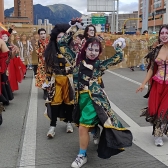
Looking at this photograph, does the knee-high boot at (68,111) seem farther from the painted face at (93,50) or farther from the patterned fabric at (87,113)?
the painted face at (93,50)

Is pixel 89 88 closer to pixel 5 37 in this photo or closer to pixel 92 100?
pixel 92 100

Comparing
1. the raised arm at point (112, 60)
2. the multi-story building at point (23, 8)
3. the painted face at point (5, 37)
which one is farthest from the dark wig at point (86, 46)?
the multi-story building at point (23, 8)

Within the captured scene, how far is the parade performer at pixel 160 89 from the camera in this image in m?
4.64

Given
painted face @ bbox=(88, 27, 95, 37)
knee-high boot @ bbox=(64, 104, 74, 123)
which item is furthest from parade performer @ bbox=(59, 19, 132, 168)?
painted face @ bbox=(88, 27, 95, 37)

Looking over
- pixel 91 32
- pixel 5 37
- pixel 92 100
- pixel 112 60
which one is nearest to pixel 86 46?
pixel 112 60

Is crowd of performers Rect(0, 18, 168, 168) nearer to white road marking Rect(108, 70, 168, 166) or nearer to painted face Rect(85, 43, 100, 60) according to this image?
painted face Rect(85, 43, 100, 60)

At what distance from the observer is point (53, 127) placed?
5.08 meters

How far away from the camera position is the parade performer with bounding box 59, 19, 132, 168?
A: 3.78 metres

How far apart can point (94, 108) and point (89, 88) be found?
0.82 ft

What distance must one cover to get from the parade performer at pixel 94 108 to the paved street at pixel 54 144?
0.28 metres

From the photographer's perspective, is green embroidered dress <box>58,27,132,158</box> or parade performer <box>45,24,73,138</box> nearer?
green embroidered dress <box>58,27,132,158</box>

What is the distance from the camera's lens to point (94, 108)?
3830 millimetres

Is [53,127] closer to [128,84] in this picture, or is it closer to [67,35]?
[67,35]

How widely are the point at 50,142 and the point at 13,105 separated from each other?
2851mm
